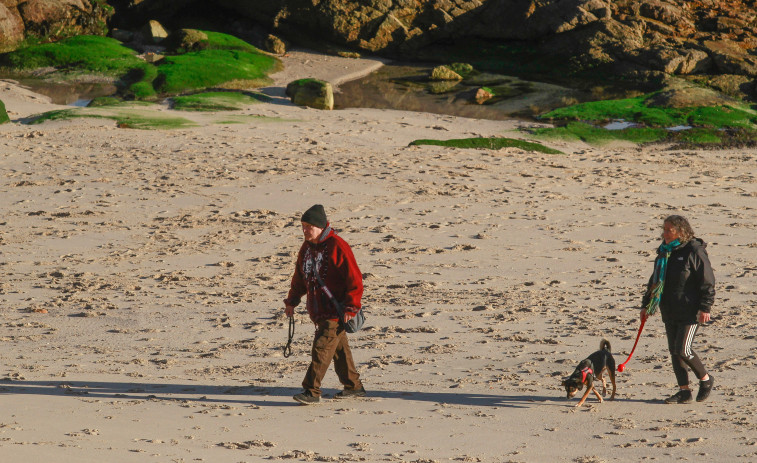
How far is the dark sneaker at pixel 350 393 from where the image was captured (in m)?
7.06

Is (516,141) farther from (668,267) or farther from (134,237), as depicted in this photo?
(668,267)

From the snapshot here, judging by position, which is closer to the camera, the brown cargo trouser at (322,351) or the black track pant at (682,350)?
the black track pant at (682,350)

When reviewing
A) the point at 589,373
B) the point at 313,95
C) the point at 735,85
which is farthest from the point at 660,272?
the point at 735,85

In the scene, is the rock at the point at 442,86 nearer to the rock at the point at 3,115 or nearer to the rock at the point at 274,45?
the rock at the point at 274,45

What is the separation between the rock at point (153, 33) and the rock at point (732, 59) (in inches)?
718

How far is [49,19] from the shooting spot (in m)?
30.0

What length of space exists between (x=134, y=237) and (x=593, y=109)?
47.5 feet

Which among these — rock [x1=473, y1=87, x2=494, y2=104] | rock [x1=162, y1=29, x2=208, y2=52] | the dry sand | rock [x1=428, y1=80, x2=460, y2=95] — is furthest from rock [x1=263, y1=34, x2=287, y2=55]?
the dry sand

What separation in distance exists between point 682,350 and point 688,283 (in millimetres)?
510

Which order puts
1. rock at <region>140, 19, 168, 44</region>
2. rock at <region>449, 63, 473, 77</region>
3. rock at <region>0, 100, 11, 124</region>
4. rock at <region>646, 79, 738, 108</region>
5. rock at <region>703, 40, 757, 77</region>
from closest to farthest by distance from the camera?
rock at <region>0, 100, 11, 124</region>
rock at <region>646, 79, 738, 108</region>
rock at <region>703, 40, 757, 77</region>
rock at <region>449, 63, 473, 77</region>
rock at <region>140, 19, 168, 44</region>

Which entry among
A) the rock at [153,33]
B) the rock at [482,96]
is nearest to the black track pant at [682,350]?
the rock at [482,96]

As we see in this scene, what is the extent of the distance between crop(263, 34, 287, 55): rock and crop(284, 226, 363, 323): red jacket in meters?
25.4

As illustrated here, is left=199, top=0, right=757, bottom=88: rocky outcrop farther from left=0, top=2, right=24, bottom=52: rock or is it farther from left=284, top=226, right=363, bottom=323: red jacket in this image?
left=284, top=226, right=363, bottom=323: red jacket

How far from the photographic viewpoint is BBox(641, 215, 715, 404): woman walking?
660cm
